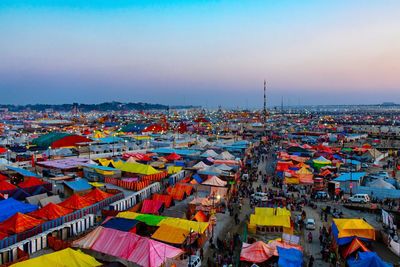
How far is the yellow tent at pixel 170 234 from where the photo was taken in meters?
A: 11.2

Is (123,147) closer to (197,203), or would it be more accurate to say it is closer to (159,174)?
(159,174)

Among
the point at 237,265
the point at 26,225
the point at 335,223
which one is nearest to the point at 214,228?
the point at 237,265

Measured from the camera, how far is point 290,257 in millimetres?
10430

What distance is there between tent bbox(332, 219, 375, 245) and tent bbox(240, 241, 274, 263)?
2.90 m

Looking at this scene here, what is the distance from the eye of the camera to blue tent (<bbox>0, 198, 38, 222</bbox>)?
12724 mm

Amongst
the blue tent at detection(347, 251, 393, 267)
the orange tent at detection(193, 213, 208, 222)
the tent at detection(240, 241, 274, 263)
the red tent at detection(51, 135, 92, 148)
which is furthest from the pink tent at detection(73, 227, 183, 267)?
the red tent at detection(51, 135, 92, 148)

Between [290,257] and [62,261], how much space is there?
6.34 m

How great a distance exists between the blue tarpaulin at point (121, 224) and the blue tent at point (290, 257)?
485 cm

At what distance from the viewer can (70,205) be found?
13.8 meters

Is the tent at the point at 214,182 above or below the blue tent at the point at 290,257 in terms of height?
above

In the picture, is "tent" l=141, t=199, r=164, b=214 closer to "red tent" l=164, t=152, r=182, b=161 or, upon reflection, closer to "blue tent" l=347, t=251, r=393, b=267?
"blue tent" l=347, t=251, r=393, b=267

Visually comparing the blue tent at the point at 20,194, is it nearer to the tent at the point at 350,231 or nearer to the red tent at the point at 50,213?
the red tent at the point at 50,213

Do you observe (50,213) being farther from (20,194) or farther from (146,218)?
(20,194)

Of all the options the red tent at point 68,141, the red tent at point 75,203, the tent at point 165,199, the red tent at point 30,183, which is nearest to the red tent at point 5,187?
the red tent at point 30,183
